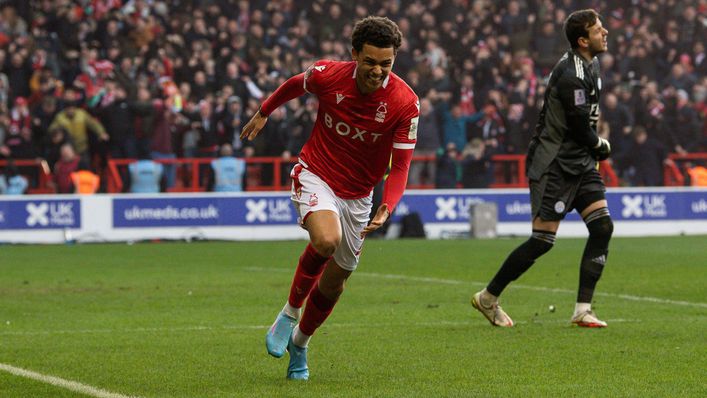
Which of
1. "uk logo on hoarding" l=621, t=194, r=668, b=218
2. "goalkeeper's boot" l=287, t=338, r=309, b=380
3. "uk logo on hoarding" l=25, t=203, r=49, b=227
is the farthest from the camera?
"uk logo on hoarding" l=621, t=194, r=668, b=218

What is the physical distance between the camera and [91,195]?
77.4 ft

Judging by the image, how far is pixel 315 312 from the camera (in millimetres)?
7141

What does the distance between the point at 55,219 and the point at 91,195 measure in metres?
0.75

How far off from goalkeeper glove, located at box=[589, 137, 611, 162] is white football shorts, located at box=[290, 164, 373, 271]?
2775mm

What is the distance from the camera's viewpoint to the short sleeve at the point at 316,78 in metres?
7.04

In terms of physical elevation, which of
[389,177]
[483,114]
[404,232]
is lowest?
[404,232]

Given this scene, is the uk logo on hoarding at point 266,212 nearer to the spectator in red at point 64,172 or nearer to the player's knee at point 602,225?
the spectator in red at point 64,172

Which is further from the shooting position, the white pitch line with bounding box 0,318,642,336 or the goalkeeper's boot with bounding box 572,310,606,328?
the white pitch line with bounding box 0,318,642,336

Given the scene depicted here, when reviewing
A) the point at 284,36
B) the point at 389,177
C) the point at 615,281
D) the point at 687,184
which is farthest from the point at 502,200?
the point at 389,177

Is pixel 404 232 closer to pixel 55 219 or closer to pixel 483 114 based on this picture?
pixel 483 114

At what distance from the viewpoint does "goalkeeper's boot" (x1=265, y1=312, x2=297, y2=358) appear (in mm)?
7076

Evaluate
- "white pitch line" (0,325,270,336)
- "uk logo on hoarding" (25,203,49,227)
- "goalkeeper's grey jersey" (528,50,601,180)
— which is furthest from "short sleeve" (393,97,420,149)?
"uk logo on hoarding" (25,203,49,227)

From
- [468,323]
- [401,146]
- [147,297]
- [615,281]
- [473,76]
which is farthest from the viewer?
[473,76]

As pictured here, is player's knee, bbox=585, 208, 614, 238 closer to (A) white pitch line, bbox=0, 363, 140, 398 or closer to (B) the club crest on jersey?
(B) the club crest on jersey
